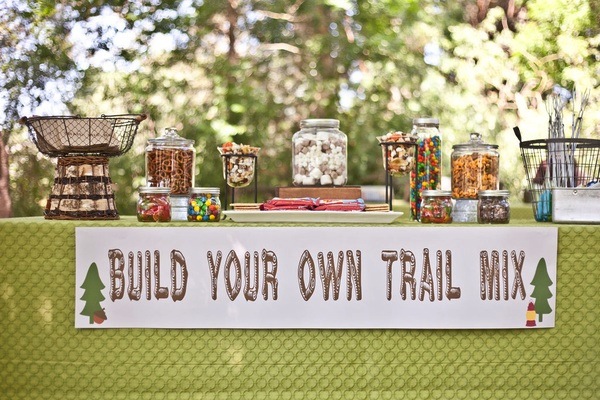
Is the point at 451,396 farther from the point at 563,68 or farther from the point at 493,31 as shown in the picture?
the point at 493,31

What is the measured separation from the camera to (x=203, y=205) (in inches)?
95.3

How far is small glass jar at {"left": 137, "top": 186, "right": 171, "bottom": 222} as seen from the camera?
7.80 ft

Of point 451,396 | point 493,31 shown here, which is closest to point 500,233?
point 451,396

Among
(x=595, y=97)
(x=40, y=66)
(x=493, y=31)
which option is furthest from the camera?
(x=493, y=31)

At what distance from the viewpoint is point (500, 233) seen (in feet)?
7.45

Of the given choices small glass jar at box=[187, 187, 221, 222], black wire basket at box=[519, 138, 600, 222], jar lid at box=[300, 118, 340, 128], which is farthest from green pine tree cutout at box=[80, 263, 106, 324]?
black wire basket at box=[519, 138, 600, 222]

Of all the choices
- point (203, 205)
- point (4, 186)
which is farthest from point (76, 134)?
point (4, 186)

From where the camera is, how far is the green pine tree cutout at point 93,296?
2.28m

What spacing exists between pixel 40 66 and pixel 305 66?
285cm

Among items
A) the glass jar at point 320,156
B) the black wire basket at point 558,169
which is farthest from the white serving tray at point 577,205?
the glass jar at point 320,156

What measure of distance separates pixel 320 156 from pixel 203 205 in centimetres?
44

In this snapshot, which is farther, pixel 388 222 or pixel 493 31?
pixel 493 31

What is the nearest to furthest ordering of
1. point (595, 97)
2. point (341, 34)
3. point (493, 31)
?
point (595, 97), point (341, 34), point (493, 31)

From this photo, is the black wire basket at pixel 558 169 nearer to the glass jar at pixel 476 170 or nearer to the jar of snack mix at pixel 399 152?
the glass jar at pixel 476 170
